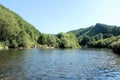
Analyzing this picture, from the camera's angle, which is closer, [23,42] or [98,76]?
[98,76]

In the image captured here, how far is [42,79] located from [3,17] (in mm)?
112619

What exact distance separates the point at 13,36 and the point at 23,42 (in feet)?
29.3

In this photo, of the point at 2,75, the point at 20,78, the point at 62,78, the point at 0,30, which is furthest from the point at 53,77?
the point at 0,30

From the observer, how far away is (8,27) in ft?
441

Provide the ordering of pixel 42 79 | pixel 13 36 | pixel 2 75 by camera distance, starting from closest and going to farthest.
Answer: pixel 42 79, pixel 2 75, pixel 13 36

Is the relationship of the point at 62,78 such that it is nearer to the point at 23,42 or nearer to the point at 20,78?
the point at 20,78

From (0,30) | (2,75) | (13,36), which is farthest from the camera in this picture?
(13,36)

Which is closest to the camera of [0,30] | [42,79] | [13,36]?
[42,79]

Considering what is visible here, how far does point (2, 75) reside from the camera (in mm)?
31375

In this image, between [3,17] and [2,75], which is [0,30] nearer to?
[3,17]

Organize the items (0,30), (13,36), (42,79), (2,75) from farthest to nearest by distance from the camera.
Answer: (13,36)
(0,30)
(2,75)
(42,79)

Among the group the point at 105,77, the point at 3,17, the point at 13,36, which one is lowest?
the point at 105,77

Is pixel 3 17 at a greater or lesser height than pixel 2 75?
greater

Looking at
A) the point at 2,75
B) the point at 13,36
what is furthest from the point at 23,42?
the point at 2,75
